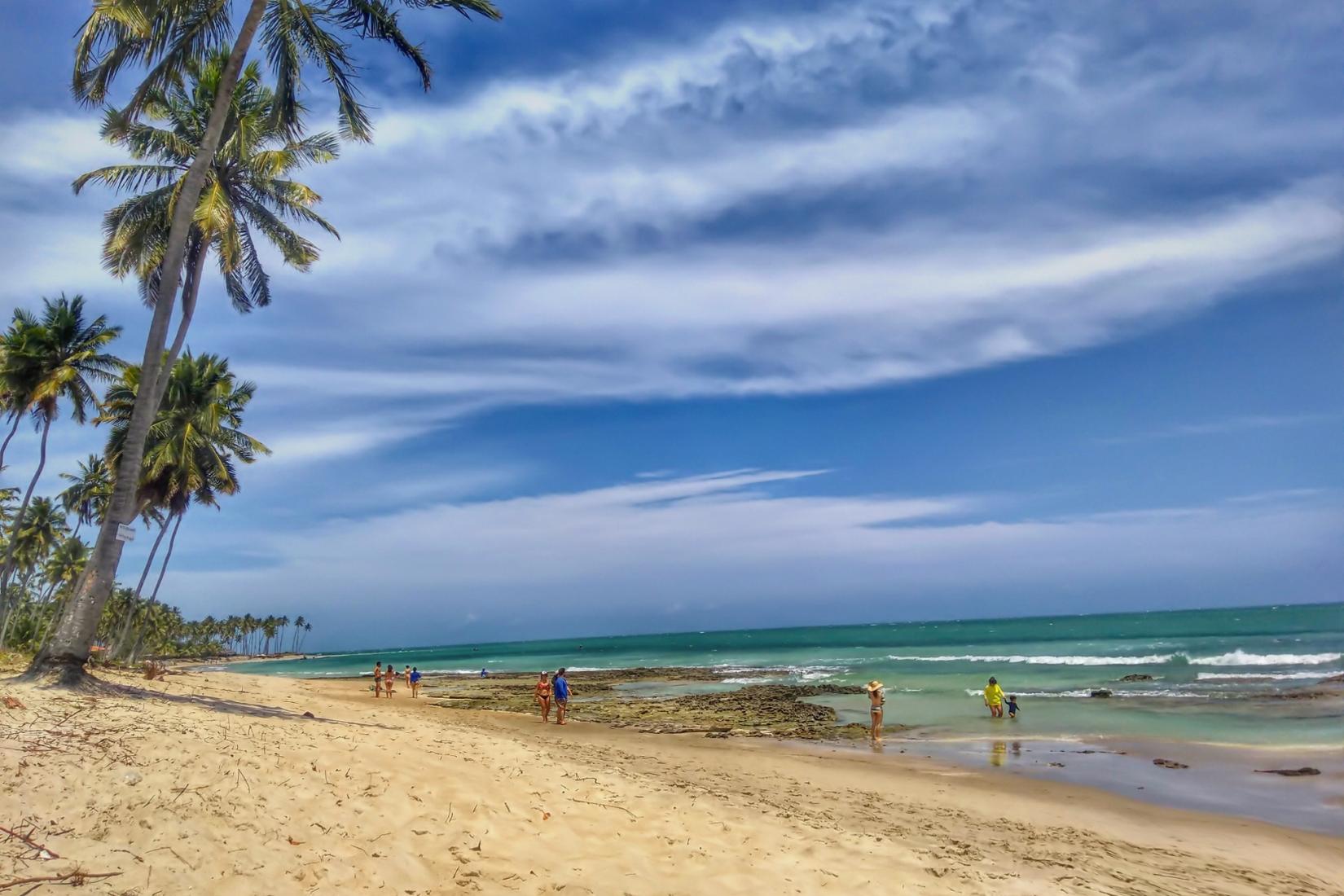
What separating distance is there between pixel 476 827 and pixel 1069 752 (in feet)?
48.7

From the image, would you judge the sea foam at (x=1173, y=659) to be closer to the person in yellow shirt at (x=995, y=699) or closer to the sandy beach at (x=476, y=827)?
the person in yellow shirt at (x=995, y=699)

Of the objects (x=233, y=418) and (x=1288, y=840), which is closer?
(x=1288, y=840)

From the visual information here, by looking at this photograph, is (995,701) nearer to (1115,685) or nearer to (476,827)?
(1115,685)

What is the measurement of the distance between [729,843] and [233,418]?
28.1m

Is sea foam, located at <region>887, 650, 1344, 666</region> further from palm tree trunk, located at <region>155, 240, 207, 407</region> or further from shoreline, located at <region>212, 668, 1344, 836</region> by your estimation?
palm tree trunk, located at <region>155, 240, 207, 407</region>

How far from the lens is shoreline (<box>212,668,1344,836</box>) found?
12.2 meters

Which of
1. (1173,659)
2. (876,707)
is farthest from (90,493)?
(1173,659)

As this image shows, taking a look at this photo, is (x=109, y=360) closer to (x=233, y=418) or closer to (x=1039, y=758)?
(x=233, y=418)

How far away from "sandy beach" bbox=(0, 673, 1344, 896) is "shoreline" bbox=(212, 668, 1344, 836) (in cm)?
149

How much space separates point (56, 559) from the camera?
54.2 metres

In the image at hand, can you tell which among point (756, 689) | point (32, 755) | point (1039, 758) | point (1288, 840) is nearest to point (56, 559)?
point (756, 689)

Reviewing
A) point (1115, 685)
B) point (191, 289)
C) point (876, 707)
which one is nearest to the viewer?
point (191, 289)

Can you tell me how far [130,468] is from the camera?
1131cm

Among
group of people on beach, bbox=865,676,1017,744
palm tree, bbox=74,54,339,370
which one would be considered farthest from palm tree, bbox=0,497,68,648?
group of people on beach, bbox=865,676,1017,744
